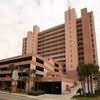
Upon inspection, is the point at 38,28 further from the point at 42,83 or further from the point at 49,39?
the point at 42,83

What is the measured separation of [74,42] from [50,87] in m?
49.5

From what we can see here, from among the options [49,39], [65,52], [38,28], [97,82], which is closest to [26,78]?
[97,82]

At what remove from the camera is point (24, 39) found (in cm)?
14912

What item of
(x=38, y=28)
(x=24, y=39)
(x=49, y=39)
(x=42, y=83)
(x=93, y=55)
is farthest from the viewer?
(x=24, y=39)

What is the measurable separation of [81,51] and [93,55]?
798 centimetres

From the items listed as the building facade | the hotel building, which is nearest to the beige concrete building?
the hotel building

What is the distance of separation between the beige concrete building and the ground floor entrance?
38.1 m

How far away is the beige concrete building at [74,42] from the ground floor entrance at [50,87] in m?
38.1

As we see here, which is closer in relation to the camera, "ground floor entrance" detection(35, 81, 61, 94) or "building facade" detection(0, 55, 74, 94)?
"ground floor entrance" detection(35, 81, 61, 94)

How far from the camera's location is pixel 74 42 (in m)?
109

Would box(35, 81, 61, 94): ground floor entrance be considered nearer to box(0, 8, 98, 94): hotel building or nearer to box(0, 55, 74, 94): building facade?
box(0, 55, 74, 94): building facade

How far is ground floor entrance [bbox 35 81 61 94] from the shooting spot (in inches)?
2479

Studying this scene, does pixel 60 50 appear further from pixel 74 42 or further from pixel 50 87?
Result: pixel 50 87

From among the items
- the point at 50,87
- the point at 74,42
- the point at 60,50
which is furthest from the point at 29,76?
the point at 60,50
